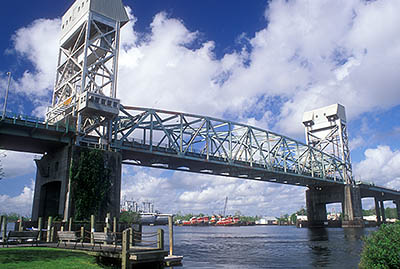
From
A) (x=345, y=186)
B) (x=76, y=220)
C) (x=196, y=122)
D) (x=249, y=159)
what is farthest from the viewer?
(x=345, y=186)

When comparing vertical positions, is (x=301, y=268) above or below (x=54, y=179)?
below

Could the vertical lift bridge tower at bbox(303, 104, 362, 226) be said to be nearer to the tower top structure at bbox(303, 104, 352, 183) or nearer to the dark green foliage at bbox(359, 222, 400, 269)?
the tower top structure at bbox(303, 104, 352, 183)

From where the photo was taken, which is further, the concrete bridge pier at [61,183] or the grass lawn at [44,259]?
the concrete bridge pier at [61,183]

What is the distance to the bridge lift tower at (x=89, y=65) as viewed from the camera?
2234 inches

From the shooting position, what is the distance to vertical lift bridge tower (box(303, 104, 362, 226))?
403 feet

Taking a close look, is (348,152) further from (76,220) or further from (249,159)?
(76,220)

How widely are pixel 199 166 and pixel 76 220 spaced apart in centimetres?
3987

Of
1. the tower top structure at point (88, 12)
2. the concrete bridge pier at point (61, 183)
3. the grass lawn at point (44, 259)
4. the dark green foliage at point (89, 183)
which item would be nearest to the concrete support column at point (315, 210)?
the concrete bridge pier at point (61, 183)

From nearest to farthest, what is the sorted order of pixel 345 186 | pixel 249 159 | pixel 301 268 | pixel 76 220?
pixel 301 268
pixel 76 220
pixel 249 159
pixel 345 186

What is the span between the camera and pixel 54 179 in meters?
55.0

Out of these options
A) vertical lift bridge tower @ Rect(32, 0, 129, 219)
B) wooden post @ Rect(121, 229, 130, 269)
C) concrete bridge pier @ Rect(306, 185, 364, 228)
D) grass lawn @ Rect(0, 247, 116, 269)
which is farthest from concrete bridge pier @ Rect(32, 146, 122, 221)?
concrete bridge pier @ Rect(306, 185, 364, 228)

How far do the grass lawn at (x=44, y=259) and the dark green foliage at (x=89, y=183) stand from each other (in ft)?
87.4

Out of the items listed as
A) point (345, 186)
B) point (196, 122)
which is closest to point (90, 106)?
point (196, 122)

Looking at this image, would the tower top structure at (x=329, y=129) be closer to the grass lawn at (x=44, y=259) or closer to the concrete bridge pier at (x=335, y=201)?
the concrete bridge pier at (x=335, y=201)
